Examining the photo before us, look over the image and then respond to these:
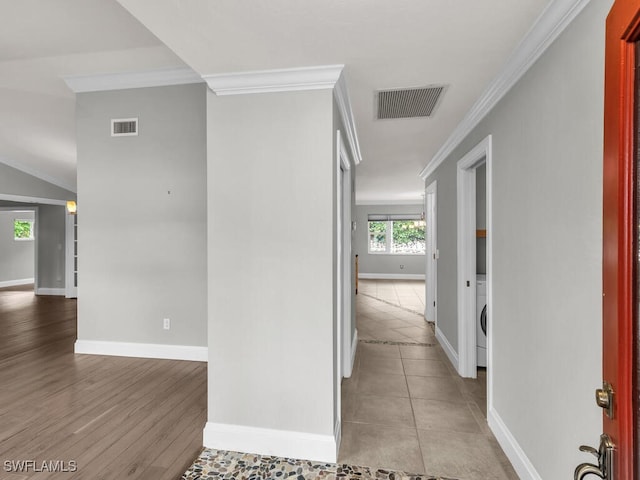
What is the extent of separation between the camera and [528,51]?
5.53 feet

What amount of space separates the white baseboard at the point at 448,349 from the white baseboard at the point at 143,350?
2.66 m

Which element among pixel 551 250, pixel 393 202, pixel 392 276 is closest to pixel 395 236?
pixel 393 202

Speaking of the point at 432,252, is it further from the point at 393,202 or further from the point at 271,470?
the point at 393,202

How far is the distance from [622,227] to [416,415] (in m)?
2.24

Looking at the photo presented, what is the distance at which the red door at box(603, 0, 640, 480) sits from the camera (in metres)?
Result: 0.71

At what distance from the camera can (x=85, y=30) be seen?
88.0 inches

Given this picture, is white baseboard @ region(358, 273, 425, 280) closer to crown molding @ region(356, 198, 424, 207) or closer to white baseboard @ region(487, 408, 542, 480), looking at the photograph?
crown molding @ region(356, 198, 424, 207)

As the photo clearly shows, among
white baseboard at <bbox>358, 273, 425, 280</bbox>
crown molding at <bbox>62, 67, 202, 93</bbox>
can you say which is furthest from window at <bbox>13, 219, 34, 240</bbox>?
white baseboard at <bbox>358, 273, 425, 280</bbox>

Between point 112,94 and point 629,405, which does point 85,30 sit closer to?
point 112,94

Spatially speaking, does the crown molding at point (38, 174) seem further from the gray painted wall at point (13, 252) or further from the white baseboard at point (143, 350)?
the white baseboard at point (143, 350)

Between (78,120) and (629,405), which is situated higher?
(78,120)

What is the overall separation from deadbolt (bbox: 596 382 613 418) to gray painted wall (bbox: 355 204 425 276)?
9.76m

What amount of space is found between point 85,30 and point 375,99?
2.12 meters

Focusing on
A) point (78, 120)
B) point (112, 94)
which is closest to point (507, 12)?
point (112, 94)
